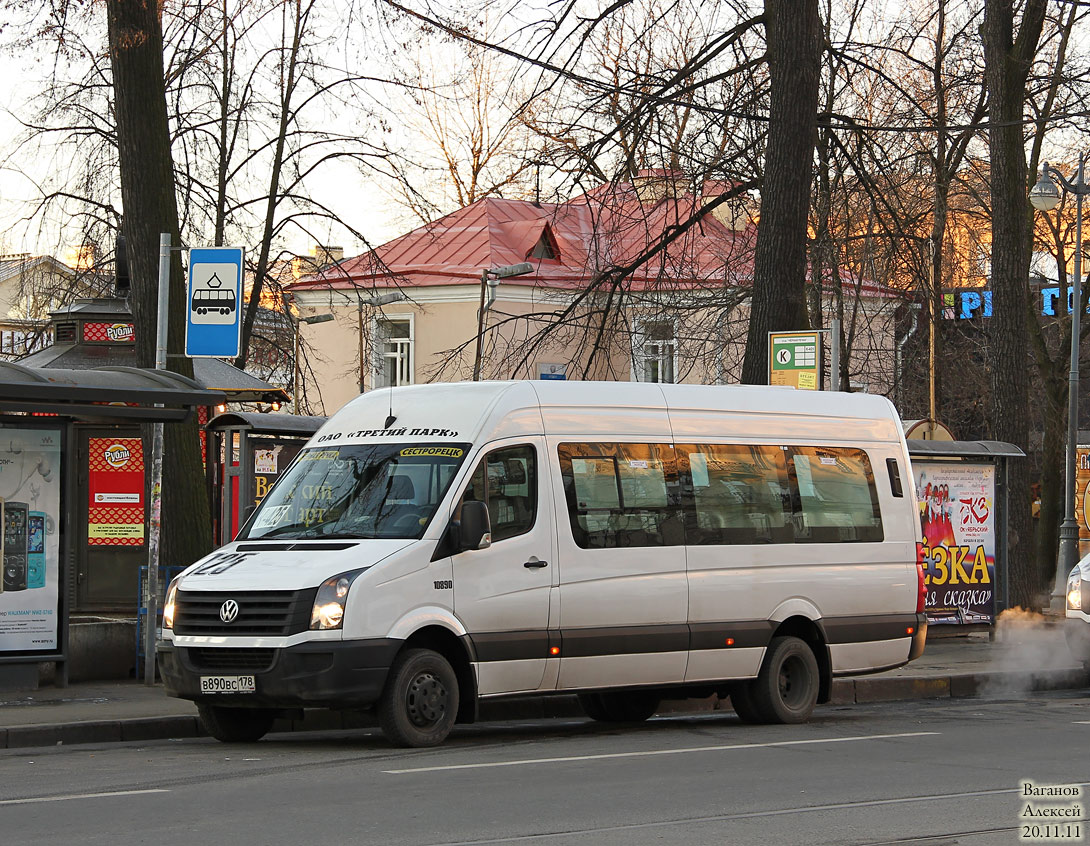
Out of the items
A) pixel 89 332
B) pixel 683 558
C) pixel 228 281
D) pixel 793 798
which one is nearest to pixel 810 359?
pixel 683 558

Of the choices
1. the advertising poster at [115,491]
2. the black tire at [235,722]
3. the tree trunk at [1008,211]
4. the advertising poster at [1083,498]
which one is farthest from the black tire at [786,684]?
the advertising poster at [1083,498]

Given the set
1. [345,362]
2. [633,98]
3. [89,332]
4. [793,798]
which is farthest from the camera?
[345,362]

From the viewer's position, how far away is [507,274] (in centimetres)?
3303

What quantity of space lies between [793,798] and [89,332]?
1732 cm

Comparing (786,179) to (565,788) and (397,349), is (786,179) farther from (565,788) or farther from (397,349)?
(397,349)

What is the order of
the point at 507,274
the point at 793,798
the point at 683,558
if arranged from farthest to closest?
the point at 507,274 → the point at 683,558 → the point at 793,798

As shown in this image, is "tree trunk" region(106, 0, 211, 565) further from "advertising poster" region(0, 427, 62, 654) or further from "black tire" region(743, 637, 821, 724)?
"black tire" region(743, 637, 821, 724)

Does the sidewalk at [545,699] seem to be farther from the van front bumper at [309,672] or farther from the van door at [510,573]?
the van door at [510,573]

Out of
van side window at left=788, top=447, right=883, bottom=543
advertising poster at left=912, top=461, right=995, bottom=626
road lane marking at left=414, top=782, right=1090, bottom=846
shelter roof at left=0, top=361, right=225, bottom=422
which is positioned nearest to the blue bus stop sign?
shelter roof at left=0, top=361, right=225, bottom=422

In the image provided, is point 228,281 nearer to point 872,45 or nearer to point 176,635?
point 176,635

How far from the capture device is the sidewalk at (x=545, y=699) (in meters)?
11.8

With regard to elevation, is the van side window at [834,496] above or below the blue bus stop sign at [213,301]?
below

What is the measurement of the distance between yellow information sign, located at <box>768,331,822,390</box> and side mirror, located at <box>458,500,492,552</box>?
6.90m

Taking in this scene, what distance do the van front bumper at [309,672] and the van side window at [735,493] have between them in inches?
118
